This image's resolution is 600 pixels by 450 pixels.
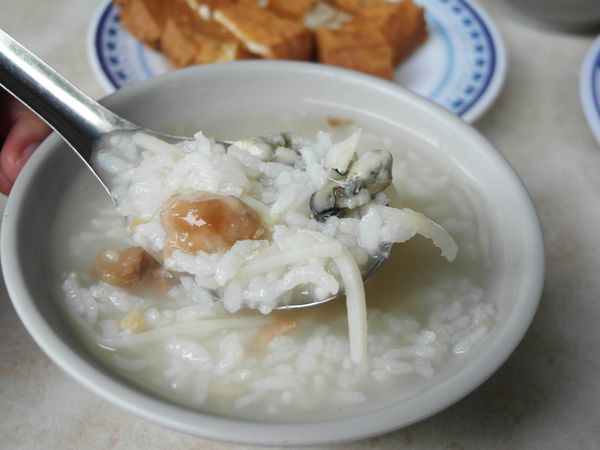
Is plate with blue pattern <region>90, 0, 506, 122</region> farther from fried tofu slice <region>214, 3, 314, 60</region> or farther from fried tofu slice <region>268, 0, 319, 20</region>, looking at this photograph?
fried tofu slice <region>268, 0, 319, 20</region>

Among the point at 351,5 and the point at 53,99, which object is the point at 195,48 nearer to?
the point at 351,5

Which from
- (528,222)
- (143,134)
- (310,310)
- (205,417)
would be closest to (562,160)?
(528,222)

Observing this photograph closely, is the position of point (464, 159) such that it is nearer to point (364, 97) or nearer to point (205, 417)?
point (364, 97)

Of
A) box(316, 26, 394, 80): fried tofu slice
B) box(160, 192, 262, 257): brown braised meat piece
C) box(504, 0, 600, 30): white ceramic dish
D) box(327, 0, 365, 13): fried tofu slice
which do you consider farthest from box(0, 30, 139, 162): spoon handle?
box(504, 0, 600, 30): white ceramic dish

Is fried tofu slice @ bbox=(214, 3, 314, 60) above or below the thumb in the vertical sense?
below

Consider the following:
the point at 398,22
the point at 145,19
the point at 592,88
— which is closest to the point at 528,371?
the point at 592,88

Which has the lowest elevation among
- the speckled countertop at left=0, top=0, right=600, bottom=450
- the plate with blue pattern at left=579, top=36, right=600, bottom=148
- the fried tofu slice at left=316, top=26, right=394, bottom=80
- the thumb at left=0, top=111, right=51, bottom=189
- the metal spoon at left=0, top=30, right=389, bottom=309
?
the speckled countertop at left=0, top=0, right=600, bottom=450
